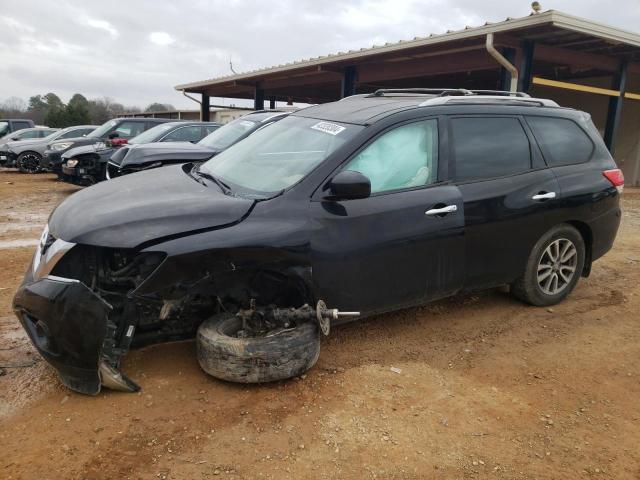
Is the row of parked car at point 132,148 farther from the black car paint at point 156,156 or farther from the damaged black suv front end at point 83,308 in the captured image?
the damaged black suv front end at point 83,308

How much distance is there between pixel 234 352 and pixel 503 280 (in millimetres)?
2393

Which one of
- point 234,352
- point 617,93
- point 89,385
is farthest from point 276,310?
point 617,93

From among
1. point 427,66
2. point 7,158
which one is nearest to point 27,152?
point 7,158

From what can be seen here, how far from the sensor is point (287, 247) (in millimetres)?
3105

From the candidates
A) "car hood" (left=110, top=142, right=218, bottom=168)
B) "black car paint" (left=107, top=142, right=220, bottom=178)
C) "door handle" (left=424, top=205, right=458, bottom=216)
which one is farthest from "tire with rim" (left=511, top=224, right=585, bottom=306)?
"car hood" (left=110, top=142, right=218, bottom=168)

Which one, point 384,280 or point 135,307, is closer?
point 135,307

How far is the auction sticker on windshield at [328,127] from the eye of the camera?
371 cm

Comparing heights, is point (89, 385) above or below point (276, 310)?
below

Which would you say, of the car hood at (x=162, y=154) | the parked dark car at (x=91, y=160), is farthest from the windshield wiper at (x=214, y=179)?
the parked dark car at (x=91, y=160)

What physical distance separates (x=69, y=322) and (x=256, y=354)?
3.42ft

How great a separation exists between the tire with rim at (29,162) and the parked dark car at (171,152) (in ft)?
31.8

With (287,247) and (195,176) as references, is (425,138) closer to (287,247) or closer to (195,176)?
(287,247)

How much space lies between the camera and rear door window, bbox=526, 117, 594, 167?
174 inches

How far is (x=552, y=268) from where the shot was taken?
4551 millimetres
